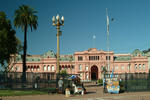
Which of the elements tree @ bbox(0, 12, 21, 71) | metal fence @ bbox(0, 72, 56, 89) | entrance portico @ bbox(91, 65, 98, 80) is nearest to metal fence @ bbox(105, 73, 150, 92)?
metal fence @ bbox(0, 72, 56, 89)

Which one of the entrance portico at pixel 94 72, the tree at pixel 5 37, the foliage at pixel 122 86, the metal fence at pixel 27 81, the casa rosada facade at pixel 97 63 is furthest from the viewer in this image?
the entrance portico at pixel 94 72

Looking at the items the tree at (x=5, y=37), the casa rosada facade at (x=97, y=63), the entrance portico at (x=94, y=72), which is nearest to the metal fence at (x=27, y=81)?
the tree at (x=5, y=37)

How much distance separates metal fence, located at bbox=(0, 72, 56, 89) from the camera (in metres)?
22.9

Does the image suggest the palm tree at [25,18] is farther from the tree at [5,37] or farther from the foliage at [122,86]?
the foliage at [122,86]

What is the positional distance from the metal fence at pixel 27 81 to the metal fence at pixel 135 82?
28.7ft

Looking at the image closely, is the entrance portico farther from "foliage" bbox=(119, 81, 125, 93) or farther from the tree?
"foliage" bbox=(119, 81, 125, 93)

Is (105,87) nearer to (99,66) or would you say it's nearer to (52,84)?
(52,84)

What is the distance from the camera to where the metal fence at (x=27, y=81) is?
22922 millimetres

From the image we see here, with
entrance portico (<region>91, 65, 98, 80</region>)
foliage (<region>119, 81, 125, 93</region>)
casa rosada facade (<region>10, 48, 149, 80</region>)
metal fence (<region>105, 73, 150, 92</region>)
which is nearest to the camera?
foliage (<region>119, 81, 125, 93</region>)

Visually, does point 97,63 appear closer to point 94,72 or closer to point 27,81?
point 94,72

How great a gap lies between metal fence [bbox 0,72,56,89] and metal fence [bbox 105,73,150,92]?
876 centimetres

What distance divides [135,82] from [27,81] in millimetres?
13413

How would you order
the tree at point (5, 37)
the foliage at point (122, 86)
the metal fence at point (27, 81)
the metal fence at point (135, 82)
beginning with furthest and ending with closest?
the tree at point (5, 37), the metal fence at point (135, 82), the foliage at point (122, 86), the metal fence at point (27, 81)

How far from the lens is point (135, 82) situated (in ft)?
81.4
